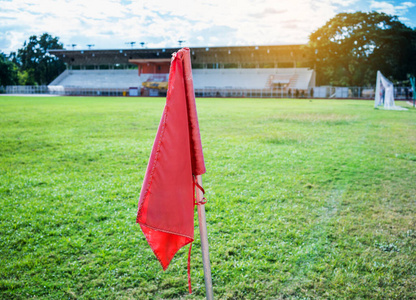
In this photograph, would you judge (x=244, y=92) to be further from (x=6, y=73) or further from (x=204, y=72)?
(x=6, y=73)

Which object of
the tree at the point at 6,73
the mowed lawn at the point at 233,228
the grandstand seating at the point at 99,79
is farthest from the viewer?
the tree at the point at 6,73

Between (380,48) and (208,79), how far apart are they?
2630cm

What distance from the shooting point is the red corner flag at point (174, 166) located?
1933 millimetres

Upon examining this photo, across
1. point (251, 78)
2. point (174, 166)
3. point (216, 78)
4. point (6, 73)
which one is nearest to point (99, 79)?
point (6, 73)

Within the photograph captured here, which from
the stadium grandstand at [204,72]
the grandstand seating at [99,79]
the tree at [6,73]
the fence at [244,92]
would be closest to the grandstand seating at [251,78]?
the stadium grandstand at [204,72]

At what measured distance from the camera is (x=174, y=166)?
1980 millimetres

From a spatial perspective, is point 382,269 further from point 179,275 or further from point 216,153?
point 216,153

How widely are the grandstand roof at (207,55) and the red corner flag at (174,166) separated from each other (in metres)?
55.8

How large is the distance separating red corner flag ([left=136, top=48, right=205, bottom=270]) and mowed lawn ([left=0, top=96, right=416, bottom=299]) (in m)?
1.10

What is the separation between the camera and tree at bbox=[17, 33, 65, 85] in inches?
2977

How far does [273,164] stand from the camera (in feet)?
23.7

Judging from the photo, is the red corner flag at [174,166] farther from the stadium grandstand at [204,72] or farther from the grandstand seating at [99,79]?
the grandstand seating at [99,79]

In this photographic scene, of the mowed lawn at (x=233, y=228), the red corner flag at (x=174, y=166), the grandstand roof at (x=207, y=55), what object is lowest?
the mowed lawn at (x=233, y=228)

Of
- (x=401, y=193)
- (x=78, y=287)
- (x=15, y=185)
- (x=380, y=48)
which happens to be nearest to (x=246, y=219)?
(x=78, y=287)
